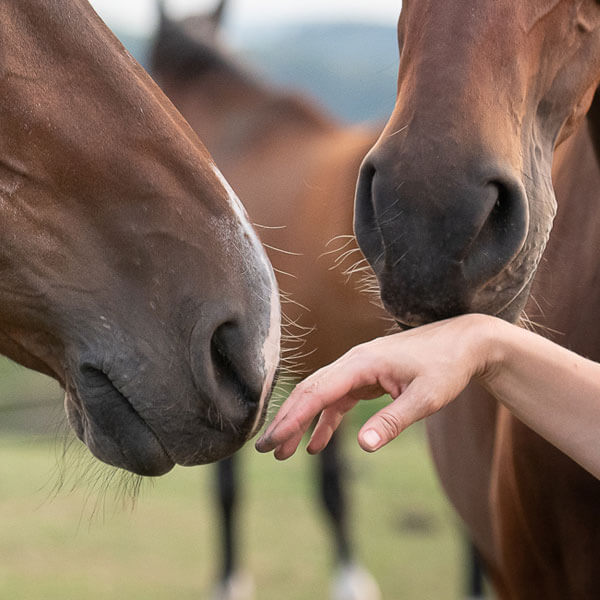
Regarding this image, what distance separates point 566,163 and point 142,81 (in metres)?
0.86

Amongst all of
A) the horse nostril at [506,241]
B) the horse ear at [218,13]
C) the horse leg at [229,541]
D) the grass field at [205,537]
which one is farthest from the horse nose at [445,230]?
the horse ear at [218,13]

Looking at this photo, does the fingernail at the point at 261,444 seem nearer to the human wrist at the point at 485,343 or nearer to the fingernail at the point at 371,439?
the fingernail at the point at 371,439

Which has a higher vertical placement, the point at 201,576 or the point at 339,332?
the point at 339,332

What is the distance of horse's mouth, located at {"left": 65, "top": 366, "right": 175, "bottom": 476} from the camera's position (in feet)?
3.80

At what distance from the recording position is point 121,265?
3.84 ft

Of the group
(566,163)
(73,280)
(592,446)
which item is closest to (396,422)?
(592,446)

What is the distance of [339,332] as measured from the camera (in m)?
3.42

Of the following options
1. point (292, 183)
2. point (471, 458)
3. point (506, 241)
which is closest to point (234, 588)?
point (292, 183)

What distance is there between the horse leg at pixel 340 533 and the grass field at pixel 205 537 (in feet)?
0.31

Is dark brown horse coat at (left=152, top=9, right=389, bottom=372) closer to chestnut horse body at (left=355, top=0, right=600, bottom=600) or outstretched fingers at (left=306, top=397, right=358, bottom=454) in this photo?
chestnut horse body at (left=355, top=0, right=600, bottom=600)

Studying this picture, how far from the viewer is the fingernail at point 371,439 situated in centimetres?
96

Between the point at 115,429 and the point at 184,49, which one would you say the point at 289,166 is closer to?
the point at 184,49

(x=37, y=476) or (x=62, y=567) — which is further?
(x=37, y=476)

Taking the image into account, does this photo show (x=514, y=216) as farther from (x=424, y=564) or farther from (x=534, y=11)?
(x=424, y=564)
